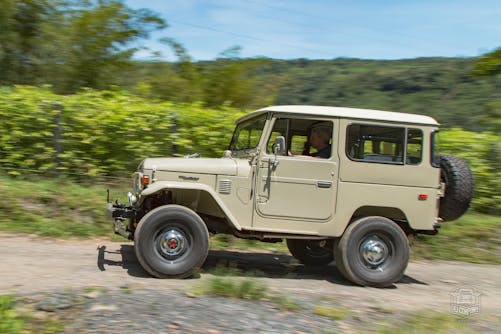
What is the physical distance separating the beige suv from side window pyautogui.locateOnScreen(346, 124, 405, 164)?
1cm

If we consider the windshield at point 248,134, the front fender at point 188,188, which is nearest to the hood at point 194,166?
the front fender at point 188,188

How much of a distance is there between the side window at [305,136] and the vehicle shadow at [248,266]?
64.4 inches

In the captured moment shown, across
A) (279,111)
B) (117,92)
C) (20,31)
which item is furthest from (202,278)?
(20,31)

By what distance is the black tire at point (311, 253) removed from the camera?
26.3 ft

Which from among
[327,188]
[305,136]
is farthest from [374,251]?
[305,136]

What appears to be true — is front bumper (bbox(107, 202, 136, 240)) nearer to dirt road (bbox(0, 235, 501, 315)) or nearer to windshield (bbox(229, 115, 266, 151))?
dirt road (bbox(0, 235, 501, 315))

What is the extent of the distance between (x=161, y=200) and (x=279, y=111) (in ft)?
5.90

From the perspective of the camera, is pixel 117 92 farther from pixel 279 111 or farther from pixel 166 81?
pixel 279 111

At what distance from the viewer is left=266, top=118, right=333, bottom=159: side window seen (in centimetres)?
666

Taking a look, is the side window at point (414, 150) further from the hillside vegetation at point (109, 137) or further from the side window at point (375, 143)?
the hillside vegetation at point (109, 137)

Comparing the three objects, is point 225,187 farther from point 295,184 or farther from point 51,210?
point 51,210

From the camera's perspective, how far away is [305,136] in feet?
→ 23.1

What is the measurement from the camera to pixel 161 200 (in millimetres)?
6781

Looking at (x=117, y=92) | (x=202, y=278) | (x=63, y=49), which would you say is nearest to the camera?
(x=202, y=278)
